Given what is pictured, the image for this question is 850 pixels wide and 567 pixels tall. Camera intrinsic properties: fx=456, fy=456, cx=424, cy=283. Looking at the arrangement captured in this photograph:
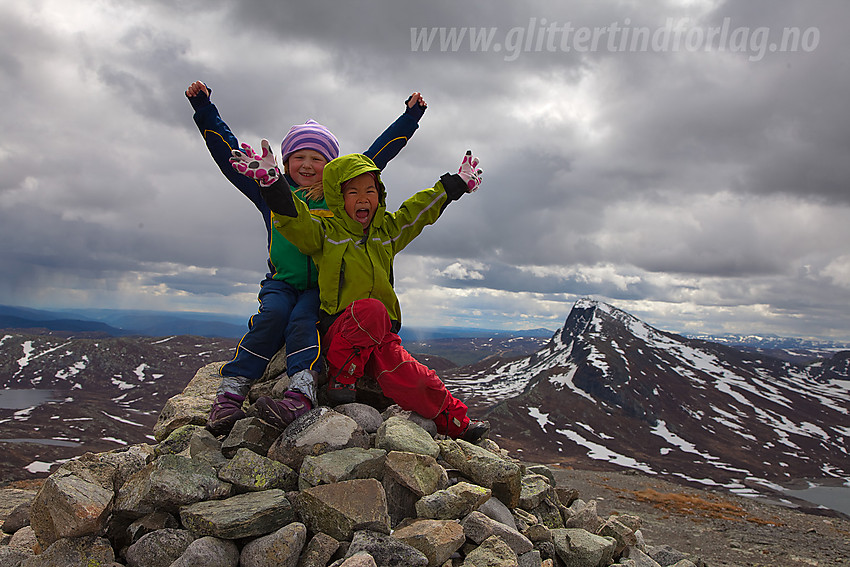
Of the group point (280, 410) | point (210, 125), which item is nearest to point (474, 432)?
point (280, 410)

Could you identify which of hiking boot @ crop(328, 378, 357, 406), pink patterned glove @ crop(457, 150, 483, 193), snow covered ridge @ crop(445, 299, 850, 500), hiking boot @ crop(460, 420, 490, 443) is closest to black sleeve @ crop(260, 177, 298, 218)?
hiking boot @ crop(328, 378, 357, 406)

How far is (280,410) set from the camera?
639 cm

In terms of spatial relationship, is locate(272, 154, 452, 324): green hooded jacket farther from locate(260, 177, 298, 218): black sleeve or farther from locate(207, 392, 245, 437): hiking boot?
locate(207, 392, 245, 437): hiking boot

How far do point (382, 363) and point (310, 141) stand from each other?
4.40 m

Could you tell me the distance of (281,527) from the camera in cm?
523

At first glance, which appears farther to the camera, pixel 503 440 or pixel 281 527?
pixel 503 440

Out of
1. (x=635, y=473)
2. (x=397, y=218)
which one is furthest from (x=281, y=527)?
(x=635, y=473)

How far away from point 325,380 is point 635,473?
369 ft

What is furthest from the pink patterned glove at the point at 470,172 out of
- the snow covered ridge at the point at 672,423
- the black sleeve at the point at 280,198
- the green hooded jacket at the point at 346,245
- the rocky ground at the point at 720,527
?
the snow covered ridge at the point at 672,423

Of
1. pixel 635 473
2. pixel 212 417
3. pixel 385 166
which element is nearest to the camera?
pixel 212 417

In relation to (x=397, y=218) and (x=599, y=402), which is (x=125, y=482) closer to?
(x=397, y=218)

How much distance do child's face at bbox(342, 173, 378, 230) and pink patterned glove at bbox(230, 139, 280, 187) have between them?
143 cm

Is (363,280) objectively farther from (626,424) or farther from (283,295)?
(626,424)

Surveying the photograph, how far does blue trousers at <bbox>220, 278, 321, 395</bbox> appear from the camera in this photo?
722 cm
